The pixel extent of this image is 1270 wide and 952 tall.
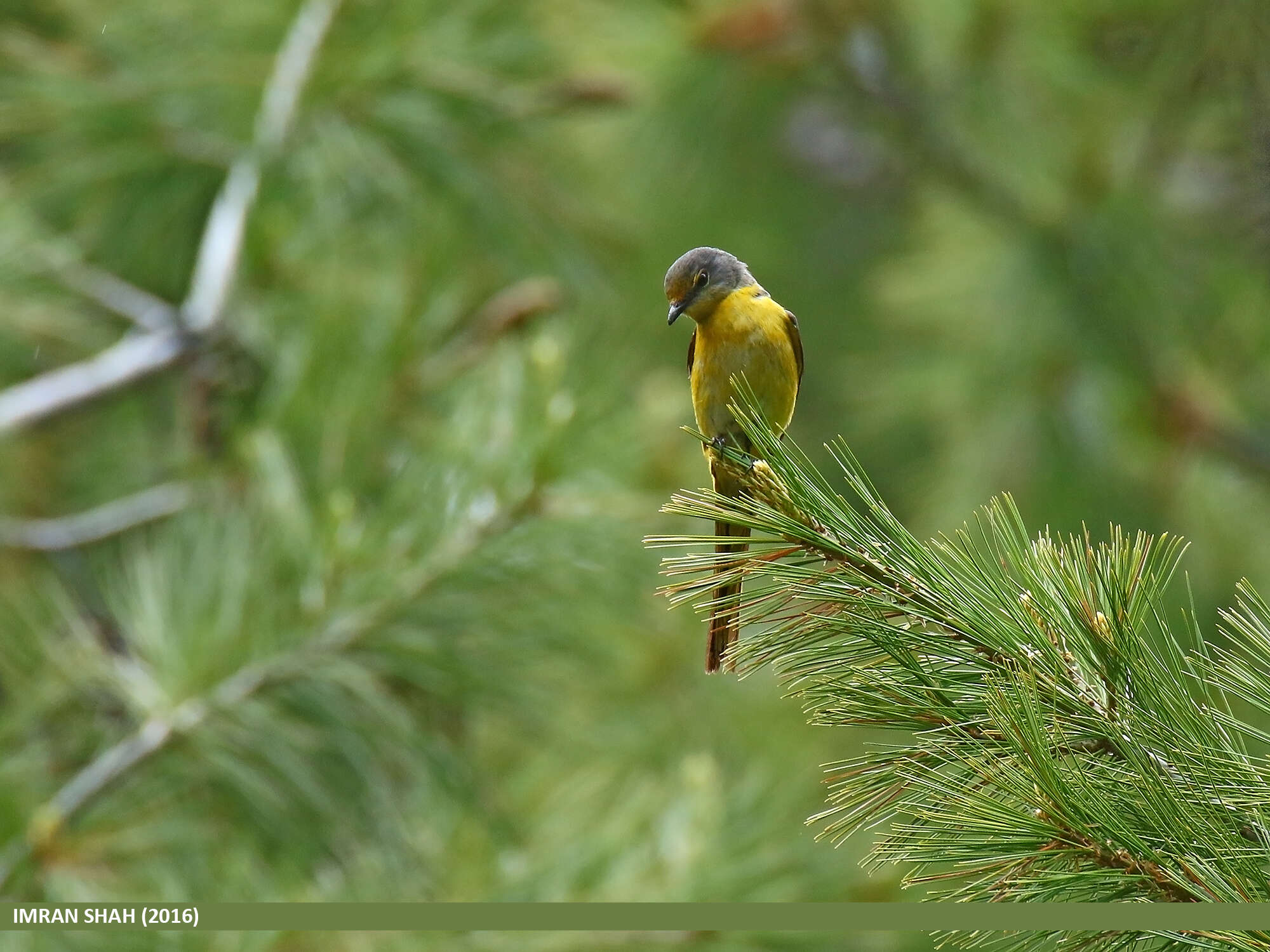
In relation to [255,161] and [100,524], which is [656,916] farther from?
[255,161]

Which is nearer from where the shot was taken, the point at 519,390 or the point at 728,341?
the point at 728,341

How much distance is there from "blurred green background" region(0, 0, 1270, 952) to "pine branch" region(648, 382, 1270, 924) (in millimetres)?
338


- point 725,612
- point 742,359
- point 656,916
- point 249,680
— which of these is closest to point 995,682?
point 725,612

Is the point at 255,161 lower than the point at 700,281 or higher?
higher

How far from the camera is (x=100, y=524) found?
324 centimetres

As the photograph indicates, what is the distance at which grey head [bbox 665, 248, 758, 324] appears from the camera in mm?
1635

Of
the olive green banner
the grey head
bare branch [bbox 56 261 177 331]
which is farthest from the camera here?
bare branch [bbox 56 261 177 331]

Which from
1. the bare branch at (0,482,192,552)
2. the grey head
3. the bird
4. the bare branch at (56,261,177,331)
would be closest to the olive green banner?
the bird

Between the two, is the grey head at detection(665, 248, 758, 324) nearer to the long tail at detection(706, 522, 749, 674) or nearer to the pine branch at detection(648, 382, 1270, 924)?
the long tail at detection(706, 522, 749, 674)

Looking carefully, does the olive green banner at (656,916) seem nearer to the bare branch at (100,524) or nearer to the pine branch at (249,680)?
the pine branch at (249,680)

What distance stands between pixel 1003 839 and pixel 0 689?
8.17 feet

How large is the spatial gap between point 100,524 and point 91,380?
339 mm

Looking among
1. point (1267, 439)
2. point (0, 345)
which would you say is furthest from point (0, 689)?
point (1267, 439)

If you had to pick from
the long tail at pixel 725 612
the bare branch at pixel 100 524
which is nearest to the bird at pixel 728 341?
the long tail at pixel 725 612
